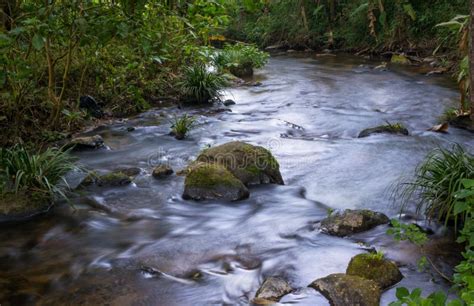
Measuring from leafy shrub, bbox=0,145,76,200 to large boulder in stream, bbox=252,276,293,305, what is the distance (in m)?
2.74

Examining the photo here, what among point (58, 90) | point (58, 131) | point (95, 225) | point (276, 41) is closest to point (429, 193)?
point (95, 225)

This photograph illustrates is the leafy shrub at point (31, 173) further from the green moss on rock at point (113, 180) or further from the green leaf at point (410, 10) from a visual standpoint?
the green leaf at point (410, 10)

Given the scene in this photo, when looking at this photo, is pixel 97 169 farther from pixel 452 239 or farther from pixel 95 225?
pixel 452 239

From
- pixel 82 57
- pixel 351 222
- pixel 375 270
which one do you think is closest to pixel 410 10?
pixel 82 57

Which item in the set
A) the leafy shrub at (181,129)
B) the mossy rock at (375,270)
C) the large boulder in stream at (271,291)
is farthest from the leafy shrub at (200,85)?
the mossy rock at (375,270)

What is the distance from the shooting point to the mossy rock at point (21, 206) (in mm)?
5426

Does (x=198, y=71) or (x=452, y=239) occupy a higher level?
(x=198, y=71)

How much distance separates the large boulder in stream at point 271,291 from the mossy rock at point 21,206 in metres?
2.92

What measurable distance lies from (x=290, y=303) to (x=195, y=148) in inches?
188

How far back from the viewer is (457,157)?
5.14 metres

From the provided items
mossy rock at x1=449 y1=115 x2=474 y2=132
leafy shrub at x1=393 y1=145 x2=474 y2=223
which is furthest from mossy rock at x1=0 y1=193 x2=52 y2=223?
mossy rock at x1=449 y1=115 x2=474 y2=132

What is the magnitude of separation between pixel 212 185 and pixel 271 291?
7.58 feet

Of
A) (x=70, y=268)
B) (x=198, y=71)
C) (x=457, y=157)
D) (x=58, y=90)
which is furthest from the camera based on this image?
(x=198, y=71)

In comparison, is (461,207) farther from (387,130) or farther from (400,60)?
(400,60)
